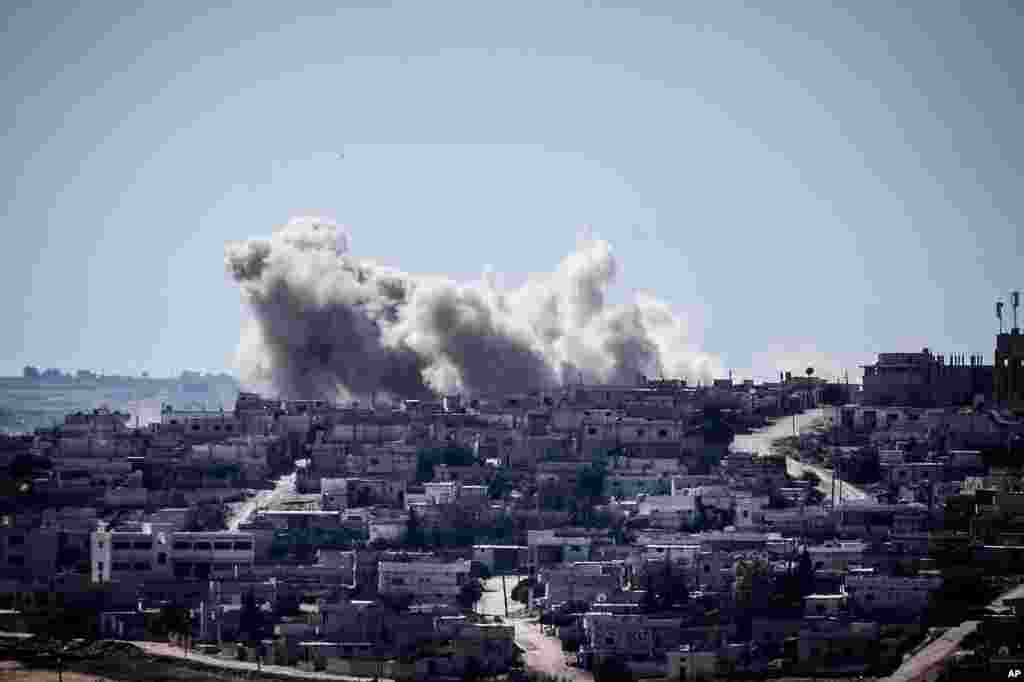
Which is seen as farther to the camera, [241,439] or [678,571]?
[241,439]

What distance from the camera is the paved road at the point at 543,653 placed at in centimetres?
7156

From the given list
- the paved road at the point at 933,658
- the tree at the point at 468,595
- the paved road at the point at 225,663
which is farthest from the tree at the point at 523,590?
the paved road at the point at 933,658

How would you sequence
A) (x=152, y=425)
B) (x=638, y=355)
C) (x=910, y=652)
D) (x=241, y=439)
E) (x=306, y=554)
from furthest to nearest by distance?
1. (x=638, y=355)
2. (x=152, y=425)
3. (x=241, y=439)
4. (x=306, y=554)
5. (x=910, y=652)

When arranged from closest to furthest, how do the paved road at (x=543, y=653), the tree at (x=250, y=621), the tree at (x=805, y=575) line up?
1. the paved road at (x=543, y=653)
2. the tree at (x=250, y=621)
3. the tree at (x=805, y=575)

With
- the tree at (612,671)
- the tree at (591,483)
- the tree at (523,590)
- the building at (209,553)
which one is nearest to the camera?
the tree at (612,671)

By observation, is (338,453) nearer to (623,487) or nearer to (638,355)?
(623,487)

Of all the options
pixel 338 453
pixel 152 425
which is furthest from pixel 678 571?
pixel 152 425

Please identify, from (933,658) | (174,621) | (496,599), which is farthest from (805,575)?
(174,621)

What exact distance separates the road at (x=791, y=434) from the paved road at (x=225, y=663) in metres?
22.8

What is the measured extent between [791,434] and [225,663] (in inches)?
1356

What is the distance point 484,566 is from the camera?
275 ft

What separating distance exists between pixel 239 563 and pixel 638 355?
4213 centimetres

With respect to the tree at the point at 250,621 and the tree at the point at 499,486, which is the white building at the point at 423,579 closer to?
the tree at the point at 250,621

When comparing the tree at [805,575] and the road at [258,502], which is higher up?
the road at [258,502]
